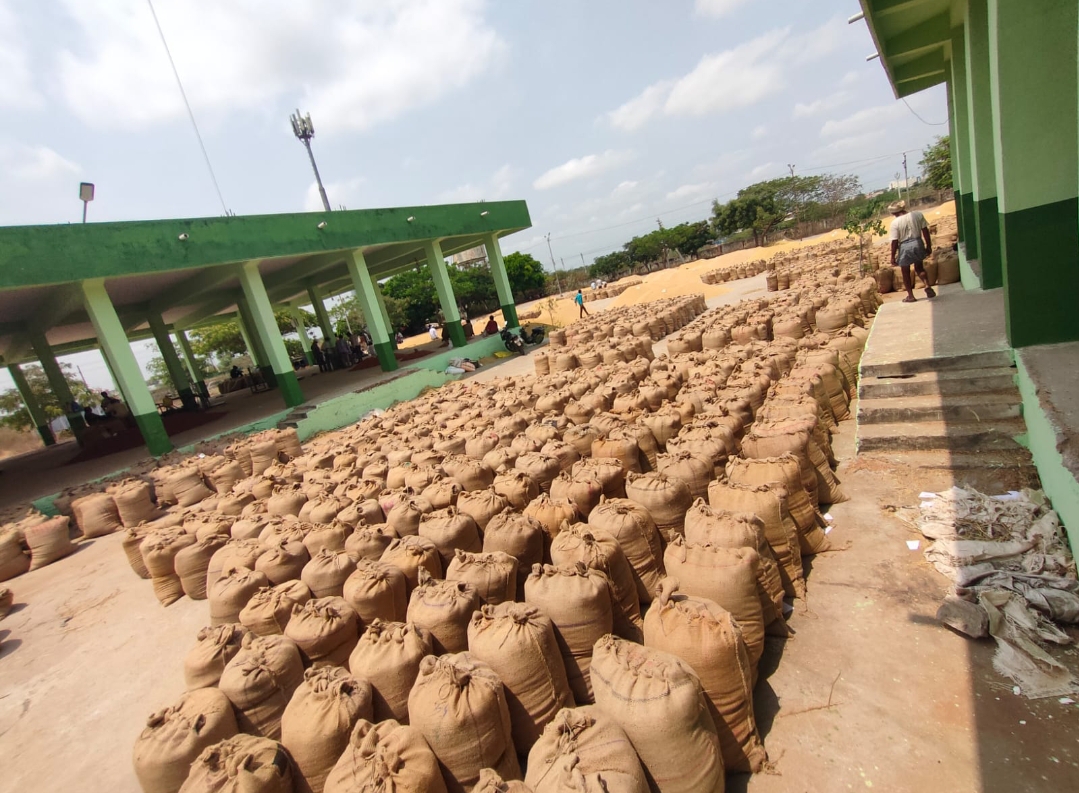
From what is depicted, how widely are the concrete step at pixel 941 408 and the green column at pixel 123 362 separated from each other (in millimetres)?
12223

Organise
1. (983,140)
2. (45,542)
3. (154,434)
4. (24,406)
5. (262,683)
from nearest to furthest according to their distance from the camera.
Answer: (262,683), (983,140), (45,542), (154,434), (24,406)

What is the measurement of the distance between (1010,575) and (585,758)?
2566 mm

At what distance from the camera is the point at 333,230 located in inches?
527

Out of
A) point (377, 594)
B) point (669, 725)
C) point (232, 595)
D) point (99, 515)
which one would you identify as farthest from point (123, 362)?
point (669, 725)

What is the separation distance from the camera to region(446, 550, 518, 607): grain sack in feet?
9.29

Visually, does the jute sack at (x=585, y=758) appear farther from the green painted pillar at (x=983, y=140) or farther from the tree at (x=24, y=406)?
the tree at (x=24, y=406)

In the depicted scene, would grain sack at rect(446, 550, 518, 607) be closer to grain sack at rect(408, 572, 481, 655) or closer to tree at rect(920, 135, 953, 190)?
grain sack at rect(408, 572, 481, 655)

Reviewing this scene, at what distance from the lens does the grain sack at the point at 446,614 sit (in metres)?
2.59

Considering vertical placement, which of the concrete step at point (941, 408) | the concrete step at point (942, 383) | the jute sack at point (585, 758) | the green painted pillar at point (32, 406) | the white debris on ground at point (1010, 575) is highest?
the green painted pillar at point (32, 406)

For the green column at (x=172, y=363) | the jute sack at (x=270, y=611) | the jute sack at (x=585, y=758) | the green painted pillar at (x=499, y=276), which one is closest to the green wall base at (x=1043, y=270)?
the jute sack at (x=585, y=758)

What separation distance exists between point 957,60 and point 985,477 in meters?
8.26

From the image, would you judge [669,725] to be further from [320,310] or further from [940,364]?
[320,310]

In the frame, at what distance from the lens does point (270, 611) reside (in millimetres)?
3117

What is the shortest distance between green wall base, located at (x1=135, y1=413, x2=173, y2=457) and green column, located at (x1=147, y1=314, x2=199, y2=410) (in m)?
7.05
